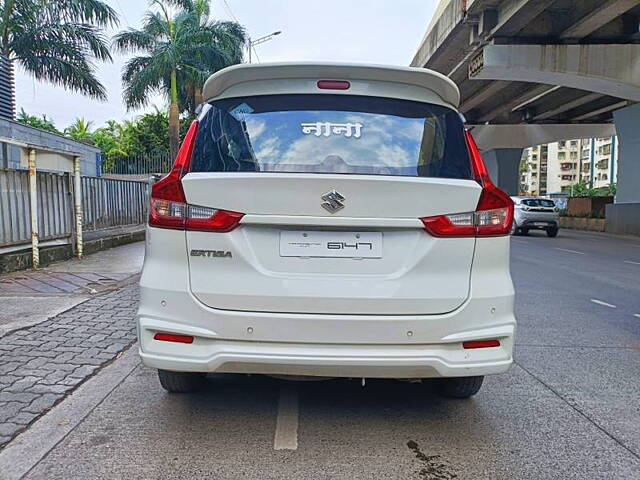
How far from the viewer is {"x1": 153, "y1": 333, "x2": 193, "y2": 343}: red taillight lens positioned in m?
2.98

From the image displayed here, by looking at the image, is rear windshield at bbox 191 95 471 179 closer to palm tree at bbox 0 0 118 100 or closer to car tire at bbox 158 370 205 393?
car tire at bbox 158 370 205 393

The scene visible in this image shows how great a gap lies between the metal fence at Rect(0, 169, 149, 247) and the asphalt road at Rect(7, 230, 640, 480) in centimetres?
515

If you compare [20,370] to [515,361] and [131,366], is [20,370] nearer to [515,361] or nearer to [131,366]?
[131,366]

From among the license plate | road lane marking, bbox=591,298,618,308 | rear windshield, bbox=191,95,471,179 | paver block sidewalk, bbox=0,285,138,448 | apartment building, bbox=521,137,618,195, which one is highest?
apartment building, bbox=521,137,618,195

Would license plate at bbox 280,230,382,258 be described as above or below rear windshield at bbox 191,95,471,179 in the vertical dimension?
below

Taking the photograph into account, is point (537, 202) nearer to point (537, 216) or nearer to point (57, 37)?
point (537, 216)

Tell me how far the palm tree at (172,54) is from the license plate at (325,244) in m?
24.3

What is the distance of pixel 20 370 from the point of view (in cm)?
417

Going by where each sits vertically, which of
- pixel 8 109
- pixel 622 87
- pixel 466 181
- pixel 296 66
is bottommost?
pixel 466 181

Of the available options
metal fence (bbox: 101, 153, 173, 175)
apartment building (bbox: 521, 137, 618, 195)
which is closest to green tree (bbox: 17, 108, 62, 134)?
metal fence (bbox: 101, 153, 173, 175)

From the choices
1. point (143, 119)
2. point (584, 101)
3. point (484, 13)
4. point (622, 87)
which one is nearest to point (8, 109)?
point (484, 13)

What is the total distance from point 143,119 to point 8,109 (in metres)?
32.1

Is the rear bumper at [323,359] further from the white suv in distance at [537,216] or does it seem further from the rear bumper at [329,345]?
the white suv in distance at [537,216]

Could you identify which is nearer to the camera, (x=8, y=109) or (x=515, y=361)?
(x=515, y=361)
